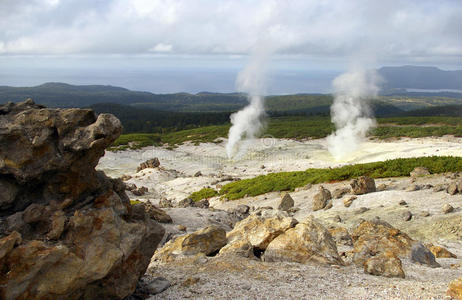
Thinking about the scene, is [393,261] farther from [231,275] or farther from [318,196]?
[318,196]

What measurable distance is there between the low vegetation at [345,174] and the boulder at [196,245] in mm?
15554

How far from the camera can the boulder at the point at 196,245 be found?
13117mm

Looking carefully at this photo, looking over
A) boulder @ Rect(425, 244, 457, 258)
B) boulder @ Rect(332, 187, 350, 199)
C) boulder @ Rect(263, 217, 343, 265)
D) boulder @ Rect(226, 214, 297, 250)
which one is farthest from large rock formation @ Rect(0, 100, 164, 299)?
boulder @ Rect(332, 187, 350, 199)

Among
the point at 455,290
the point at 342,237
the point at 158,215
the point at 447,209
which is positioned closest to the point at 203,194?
the point at 158,215

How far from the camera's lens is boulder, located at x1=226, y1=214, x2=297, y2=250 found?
13.4 meters

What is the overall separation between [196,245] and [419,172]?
1868cm

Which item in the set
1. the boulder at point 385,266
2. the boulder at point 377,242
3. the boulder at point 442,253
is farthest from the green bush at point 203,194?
the boulder at point 385,266

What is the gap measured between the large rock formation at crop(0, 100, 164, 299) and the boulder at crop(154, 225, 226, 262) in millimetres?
4230

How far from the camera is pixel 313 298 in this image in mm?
8930

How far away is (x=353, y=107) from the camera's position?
51406mm

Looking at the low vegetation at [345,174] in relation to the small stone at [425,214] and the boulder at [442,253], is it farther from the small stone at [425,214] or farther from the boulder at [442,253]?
the boulder at [442,253]

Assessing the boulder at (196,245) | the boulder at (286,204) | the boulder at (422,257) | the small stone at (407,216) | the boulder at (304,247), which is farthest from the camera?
the boulder at (286,204)

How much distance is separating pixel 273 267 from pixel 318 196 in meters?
12.4

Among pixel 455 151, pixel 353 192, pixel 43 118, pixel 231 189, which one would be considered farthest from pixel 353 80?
pixel 43 118
